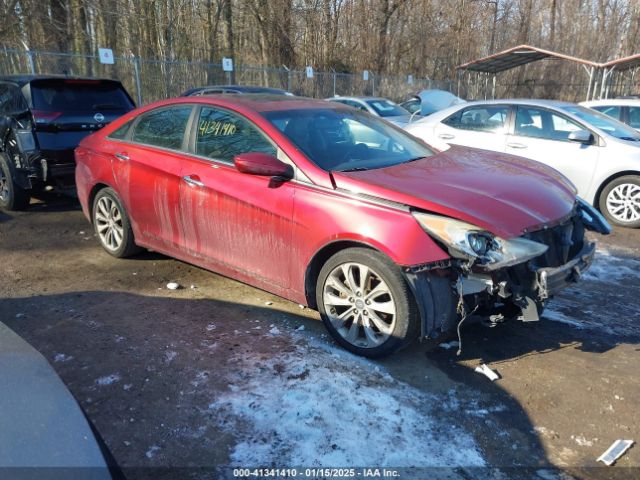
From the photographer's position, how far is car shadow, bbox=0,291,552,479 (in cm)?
262

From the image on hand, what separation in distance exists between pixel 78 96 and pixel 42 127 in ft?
2.43

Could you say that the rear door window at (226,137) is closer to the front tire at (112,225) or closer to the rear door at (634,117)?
the front tire at (112,225)

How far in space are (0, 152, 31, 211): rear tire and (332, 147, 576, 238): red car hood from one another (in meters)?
5.34

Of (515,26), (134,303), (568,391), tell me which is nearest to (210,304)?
(134,303)

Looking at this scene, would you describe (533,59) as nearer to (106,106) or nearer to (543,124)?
(543,124)

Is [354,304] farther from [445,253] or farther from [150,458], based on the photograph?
[150,458]

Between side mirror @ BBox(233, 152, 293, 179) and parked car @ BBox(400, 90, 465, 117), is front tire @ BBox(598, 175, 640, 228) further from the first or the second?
parked car @ BBox(400, 90, 465, 117)

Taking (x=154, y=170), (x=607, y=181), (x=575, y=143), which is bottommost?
(x=607, y=181)

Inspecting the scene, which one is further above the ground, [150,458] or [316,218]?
[316,218]

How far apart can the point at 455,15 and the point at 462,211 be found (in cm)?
3214

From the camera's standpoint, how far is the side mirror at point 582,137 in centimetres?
659

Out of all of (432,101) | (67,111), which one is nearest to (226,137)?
(67,111)

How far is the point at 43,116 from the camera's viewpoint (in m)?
6.43

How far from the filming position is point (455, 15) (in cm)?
3122
